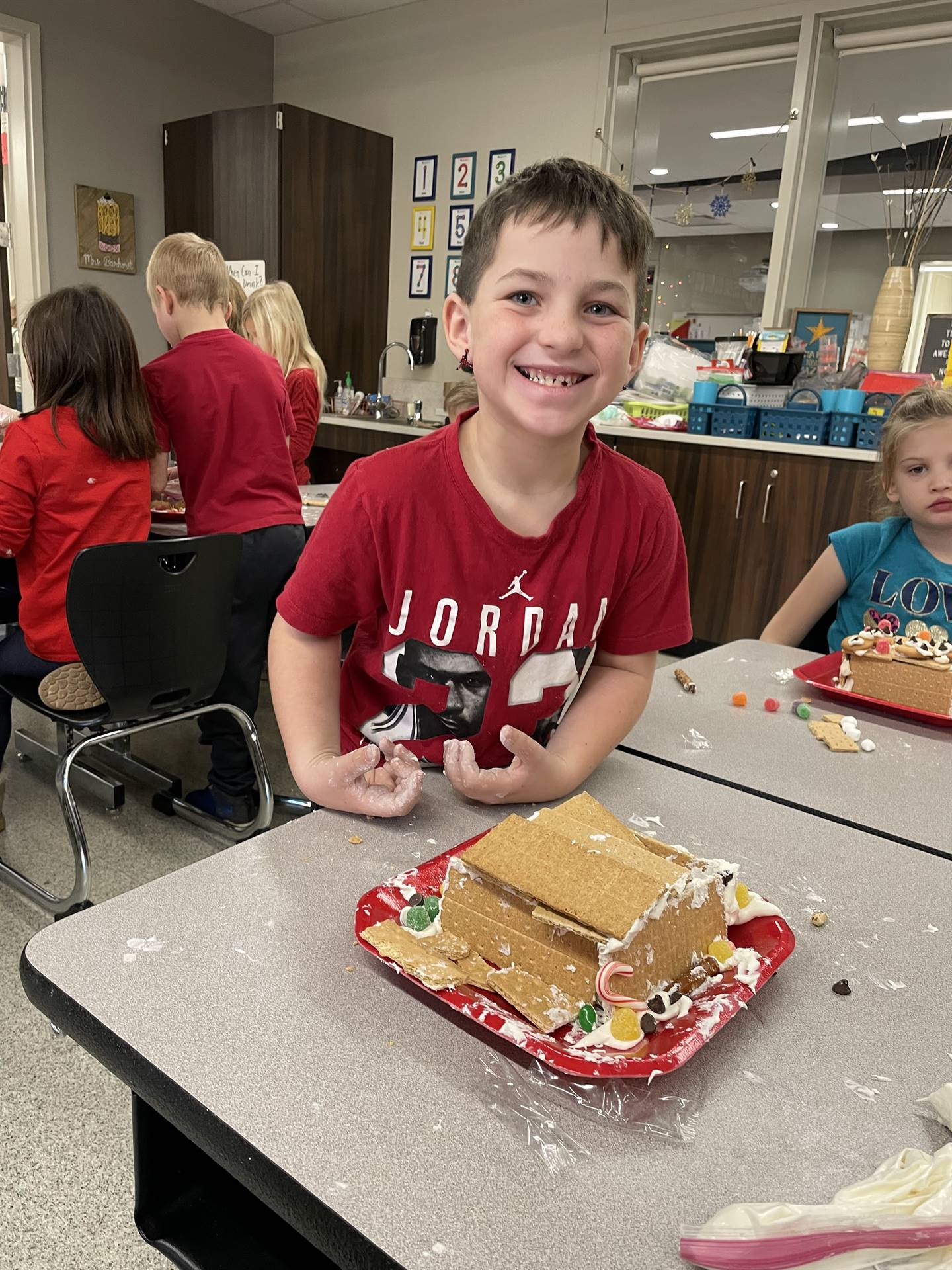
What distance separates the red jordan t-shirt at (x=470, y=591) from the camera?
1016 mm

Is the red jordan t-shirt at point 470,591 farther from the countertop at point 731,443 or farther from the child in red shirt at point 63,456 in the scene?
the countertop at point 731,443

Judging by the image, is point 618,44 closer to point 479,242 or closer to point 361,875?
point 479,242

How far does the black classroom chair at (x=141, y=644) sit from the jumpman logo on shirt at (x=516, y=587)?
1030 millimetres

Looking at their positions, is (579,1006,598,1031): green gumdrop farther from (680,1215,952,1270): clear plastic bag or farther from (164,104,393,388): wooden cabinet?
(164,104,393,388): wooden cabinet

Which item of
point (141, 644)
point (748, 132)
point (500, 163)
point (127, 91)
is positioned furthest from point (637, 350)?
point (127, 91)

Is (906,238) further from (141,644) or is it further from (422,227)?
(141,644)

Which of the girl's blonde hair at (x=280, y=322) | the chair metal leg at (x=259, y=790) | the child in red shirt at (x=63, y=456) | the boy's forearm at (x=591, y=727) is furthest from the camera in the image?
the girl's blonde hair at (x=280, y=322)

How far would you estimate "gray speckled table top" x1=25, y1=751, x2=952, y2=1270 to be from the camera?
498 millimetres

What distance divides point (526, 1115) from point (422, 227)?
5462 millimetres

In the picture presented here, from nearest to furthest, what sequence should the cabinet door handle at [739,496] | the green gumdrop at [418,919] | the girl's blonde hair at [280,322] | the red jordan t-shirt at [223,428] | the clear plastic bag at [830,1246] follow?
the clear plastic bag at [830,1246]
the green gumdrop at [418,919]
the red jordan t-shirt at [223,428]
the girl's blonde hair at [280,322]
the cabinet door handle at [739,496]

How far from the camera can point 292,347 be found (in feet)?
11.5

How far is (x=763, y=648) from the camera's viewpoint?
1.71 m

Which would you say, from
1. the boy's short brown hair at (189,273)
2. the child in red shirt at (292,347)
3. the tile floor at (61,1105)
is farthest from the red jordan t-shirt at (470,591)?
the child in red shirt at (292,347)

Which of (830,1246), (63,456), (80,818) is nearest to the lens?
(830,1246)
